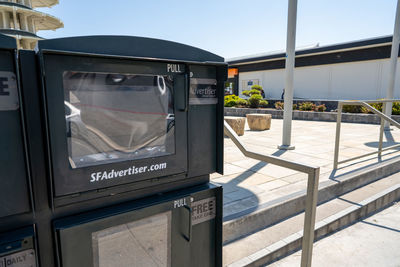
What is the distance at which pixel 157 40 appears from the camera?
1.57 meters

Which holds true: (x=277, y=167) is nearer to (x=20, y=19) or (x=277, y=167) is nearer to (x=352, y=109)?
(x=352, y=109)

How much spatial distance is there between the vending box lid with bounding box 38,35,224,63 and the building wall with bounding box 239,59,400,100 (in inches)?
873

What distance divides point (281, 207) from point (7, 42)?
326 cm

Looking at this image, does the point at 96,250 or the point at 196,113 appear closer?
the point at 96,250

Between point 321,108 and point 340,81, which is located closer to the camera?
point 321,108

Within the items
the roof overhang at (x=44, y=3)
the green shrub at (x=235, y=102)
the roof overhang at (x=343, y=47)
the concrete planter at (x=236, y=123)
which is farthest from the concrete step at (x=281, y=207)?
the roof overhang at (x=44, y=3)

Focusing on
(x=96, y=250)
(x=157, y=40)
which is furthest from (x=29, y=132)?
(x=157, y=40)

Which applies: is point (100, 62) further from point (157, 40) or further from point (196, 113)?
point (196, 113)

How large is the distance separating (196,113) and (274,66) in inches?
1040

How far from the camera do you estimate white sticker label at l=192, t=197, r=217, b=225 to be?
6.12ft

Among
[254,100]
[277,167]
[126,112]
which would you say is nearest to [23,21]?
[254,100]

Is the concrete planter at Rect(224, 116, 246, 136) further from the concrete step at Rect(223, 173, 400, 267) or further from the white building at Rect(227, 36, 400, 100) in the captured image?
the white building at Rect(227, 36, 400, 100)

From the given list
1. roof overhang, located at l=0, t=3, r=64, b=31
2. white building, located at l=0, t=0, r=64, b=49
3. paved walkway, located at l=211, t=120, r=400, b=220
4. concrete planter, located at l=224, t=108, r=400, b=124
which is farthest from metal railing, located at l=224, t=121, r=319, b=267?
roof overhang, located at l=0, t=3, r=64, b=31

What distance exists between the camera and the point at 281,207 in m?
3.48
